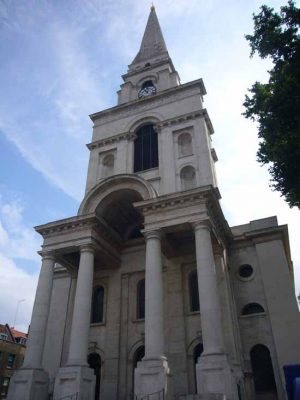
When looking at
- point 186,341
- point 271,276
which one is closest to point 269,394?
point 186,341

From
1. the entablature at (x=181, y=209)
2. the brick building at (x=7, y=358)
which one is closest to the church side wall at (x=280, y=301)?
the entablature at (x=181, y=209)

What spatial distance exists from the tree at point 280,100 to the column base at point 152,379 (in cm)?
907

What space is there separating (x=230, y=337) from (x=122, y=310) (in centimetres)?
741

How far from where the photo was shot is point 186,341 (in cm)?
2084

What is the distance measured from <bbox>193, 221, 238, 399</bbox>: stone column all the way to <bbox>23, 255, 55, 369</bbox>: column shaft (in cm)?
881

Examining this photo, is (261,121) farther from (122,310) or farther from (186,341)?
(122,310)

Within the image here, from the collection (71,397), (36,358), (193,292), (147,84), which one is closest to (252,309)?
(193,292)

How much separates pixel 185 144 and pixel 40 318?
15513 mm

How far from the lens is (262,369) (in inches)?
801

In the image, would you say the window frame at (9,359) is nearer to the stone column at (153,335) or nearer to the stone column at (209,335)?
the stone column at (153,335)

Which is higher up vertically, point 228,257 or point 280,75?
point 280,75

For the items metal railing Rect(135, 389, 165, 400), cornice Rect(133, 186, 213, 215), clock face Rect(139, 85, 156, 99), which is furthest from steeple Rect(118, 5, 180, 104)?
metal railing Rect(135, 389, 165, 400)

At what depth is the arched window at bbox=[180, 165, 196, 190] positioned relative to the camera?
24.9 meters

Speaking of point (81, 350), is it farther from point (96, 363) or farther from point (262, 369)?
point (262, 369)
